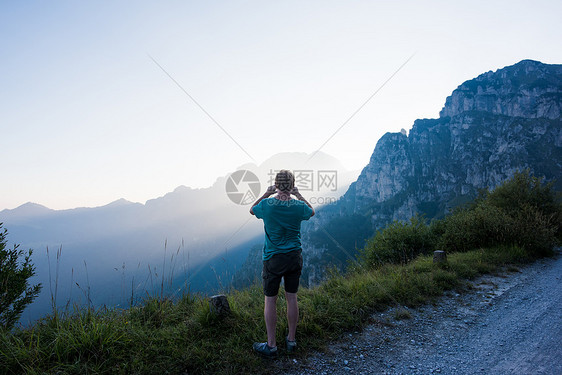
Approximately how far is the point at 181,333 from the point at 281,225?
2.26 meters

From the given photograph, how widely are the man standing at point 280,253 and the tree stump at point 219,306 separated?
2.83ft

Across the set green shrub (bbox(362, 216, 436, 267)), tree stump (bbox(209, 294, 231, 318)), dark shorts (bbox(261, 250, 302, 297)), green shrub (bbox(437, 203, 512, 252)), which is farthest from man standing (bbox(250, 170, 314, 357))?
green shrub (bbox(437, 203, 512, 252))

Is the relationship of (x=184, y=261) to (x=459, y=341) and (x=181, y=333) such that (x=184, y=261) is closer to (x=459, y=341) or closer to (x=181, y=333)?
(x=181, y=333)

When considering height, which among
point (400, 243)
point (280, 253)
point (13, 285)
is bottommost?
point (400, 243)

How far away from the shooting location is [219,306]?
4.03 m

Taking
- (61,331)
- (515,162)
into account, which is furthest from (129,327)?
(515,162)

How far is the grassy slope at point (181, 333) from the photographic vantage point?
2914 mm

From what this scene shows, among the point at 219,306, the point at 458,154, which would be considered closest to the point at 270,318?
the point at 219,306

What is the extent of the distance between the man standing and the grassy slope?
1.17ft

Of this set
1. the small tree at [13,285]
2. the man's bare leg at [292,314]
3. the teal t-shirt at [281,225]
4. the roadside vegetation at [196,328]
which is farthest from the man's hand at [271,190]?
the small tree at [13,285]

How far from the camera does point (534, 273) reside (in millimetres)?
7766

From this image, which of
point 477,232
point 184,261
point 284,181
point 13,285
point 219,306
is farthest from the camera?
point 477,232

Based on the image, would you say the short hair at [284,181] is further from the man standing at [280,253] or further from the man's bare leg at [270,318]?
the man's bare leg at [270,318]

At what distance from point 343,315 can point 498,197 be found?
1560 cm
